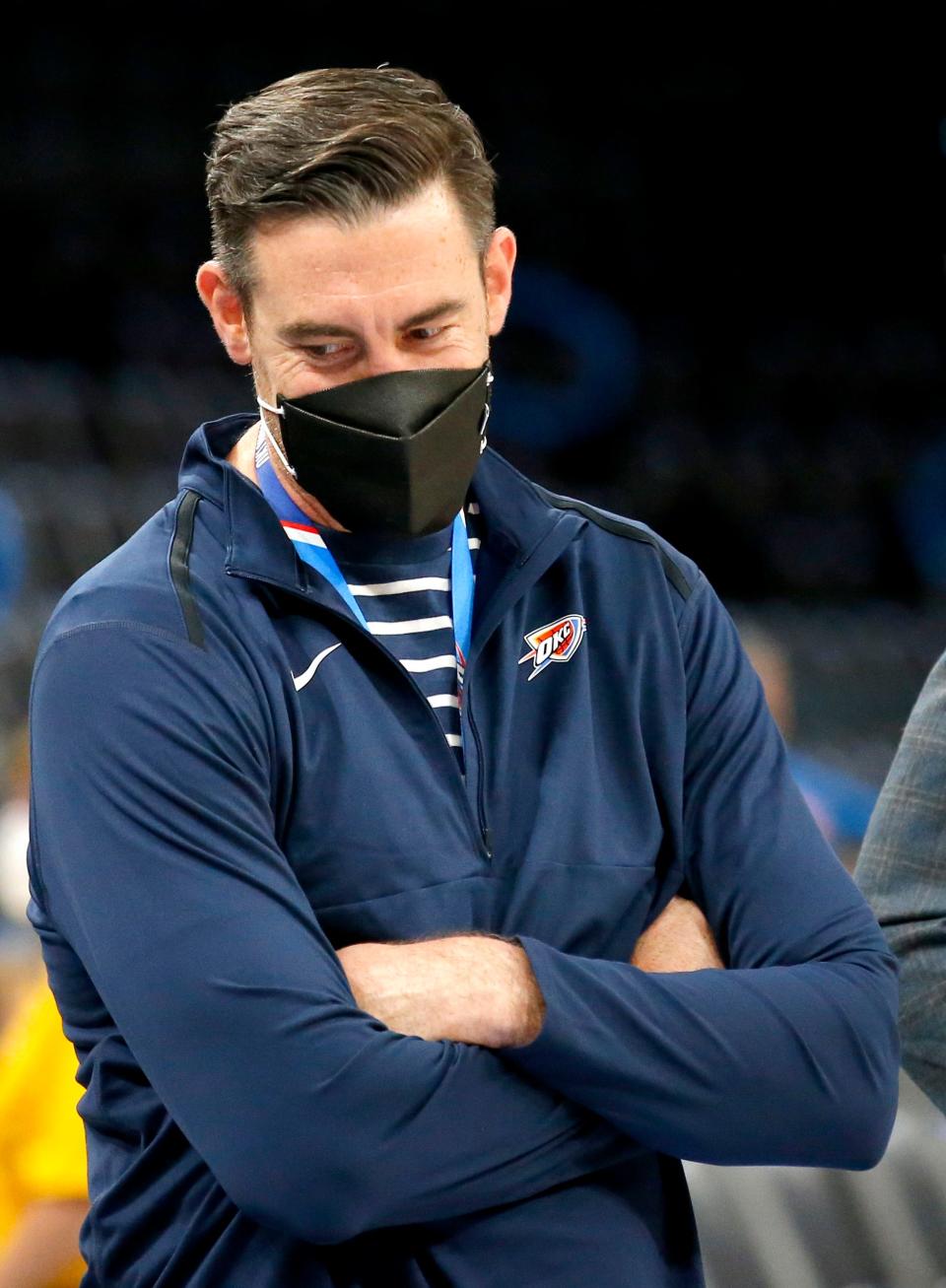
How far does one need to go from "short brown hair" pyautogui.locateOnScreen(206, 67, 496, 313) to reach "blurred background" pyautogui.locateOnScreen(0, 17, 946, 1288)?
563cm

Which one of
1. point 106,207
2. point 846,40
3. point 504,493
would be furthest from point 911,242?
point 504,493

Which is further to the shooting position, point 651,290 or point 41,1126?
point 651,290

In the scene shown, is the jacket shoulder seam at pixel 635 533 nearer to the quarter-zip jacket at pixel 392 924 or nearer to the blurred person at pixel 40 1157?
the quarter-zip jacket at pixel 392 924

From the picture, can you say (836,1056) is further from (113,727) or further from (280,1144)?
(113,727)

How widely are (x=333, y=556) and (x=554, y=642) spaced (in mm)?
231

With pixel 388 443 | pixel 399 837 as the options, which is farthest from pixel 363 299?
pixel 399 837

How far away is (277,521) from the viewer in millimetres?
1601

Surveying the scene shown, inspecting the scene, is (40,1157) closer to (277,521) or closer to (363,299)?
(277,521)

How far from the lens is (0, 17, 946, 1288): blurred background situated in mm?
8719

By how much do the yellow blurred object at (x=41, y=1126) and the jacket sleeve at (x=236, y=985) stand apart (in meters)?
0.89

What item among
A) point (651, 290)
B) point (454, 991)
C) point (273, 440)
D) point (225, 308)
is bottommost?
point (651, 290)

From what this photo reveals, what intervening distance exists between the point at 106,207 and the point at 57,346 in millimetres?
1089

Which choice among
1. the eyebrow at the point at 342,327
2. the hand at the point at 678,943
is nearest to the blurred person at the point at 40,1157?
the hand at the point at 678,943

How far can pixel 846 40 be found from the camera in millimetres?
11242
